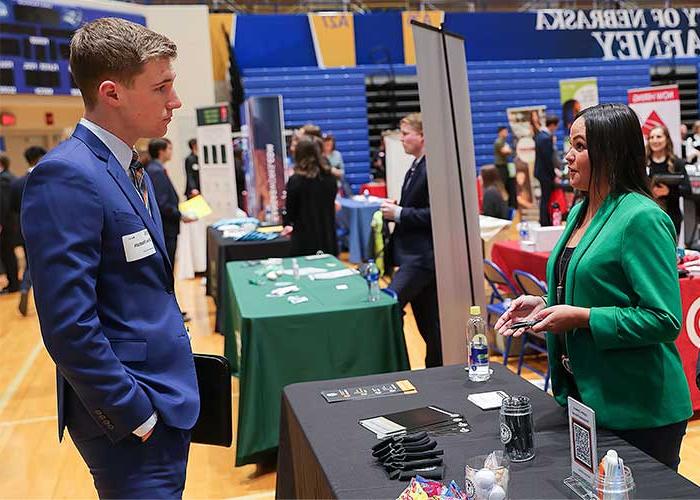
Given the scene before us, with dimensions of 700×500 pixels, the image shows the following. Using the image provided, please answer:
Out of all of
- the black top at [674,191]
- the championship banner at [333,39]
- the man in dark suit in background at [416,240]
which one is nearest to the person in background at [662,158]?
the black top at [674,191]

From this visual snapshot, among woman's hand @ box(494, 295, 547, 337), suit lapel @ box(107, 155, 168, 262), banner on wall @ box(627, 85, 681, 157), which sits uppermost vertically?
banner on wall @ box(627, 85, 681, 157)

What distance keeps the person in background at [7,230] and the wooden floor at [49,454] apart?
2983mm

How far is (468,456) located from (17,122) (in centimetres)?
1425

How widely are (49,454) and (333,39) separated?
12.2 metres

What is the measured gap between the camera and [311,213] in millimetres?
5574

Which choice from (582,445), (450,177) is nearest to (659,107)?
(450,177)

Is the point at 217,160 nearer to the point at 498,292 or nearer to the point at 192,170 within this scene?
the point at 192,170

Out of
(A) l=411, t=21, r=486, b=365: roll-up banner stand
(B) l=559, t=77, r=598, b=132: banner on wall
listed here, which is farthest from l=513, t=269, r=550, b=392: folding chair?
(B) l=559, t=77, r=598, b=132: banner on wall

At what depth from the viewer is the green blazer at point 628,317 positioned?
172 cm

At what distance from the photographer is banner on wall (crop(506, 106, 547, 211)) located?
11.6 metres

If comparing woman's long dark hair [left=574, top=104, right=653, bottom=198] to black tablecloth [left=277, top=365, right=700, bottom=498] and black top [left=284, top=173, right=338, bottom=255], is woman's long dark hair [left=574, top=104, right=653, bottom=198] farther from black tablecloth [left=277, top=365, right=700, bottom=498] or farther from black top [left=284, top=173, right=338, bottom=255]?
Answer: black top [left=284, top=173, right=338, bottom=255]

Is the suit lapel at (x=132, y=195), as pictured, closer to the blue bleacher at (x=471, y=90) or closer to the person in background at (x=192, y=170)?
the person in background at (x=192, y=170)

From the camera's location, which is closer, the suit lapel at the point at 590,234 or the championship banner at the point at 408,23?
the suit lapel at the point at 590,234

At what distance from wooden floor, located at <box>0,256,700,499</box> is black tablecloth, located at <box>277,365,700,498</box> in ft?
3.86
